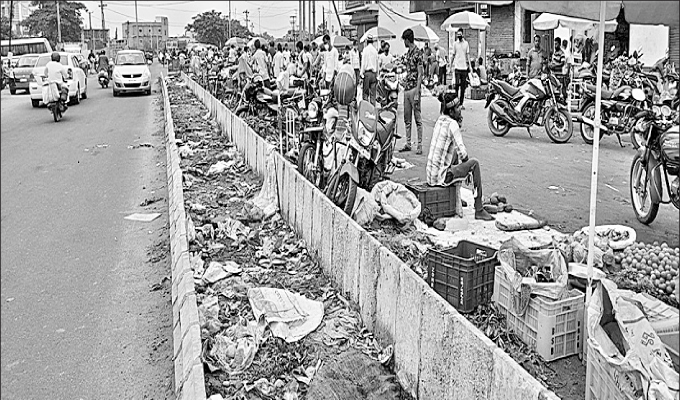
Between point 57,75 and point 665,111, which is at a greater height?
point 57,75

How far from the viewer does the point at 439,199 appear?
295 inches

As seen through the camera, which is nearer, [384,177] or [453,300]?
[453,300]

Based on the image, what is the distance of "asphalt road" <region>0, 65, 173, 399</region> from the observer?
2363mm

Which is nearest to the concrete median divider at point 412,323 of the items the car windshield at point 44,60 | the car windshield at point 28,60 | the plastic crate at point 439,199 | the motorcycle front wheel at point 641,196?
the plastic crate at point 439,199

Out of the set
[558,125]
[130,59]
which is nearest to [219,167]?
[558,125]

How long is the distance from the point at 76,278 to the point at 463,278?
11.4ft

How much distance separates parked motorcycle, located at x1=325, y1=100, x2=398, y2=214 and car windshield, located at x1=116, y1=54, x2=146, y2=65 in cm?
2353

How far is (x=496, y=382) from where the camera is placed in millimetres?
3178

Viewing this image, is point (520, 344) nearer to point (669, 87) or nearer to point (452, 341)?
point (452, 341)

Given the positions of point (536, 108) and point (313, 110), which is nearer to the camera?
point (313, 110)

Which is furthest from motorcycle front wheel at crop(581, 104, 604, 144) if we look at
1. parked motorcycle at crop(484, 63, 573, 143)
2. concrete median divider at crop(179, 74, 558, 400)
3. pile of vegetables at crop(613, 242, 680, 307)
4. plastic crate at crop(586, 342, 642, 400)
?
plastic crate at crop(586, 342, 642, 400)

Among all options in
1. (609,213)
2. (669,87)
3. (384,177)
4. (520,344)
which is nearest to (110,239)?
(384,177)

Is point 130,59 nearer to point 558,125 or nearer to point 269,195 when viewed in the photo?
point 558,125

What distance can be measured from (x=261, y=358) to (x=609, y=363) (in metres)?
2.10
